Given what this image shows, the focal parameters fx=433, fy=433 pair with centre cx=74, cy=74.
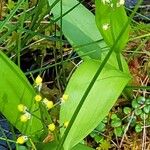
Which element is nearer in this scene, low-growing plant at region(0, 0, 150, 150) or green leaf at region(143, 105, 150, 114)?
low-growing plant at region(0, 0, 150, 150)

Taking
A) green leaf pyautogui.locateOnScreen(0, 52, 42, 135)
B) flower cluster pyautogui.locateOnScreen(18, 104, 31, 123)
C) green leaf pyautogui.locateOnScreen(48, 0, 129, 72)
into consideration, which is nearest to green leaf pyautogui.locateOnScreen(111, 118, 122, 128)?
green leaf pyautogui.locateOnScreen(48, 0, 129, 72)

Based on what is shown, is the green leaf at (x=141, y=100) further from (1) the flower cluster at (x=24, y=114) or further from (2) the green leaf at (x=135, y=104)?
(1) the flower cluster at (x=24, y=114)

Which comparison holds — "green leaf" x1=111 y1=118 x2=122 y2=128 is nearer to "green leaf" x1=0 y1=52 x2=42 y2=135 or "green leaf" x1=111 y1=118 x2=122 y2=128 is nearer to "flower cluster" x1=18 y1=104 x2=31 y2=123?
"green leaf" x1=0 y1=52 x2=42 y2=135

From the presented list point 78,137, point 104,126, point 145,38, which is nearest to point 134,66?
point 145,38

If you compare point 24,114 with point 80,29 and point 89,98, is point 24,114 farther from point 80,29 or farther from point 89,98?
point 80,29

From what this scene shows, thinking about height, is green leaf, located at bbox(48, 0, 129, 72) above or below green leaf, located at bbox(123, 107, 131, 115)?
above

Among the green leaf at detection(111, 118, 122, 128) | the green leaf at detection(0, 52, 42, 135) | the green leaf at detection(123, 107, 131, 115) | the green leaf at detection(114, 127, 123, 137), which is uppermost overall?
the green leaf at detection(0, 52, 42, 135)
